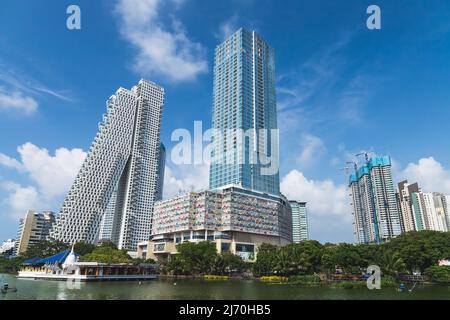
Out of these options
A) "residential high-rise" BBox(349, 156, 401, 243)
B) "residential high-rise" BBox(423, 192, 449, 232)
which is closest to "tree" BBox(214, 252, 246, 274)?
"residential high-rise" BBox(349, 156, 401, 243)

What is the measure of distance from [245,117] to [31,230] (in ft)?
463

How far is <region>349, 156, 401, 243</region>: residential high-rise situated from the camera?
474 ft

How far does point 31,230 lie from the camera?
191500 millimetres

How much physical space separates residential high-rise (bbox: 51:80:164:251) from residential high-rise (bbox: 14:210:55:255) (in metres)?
42.0

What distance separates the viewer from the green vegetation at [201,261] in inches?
3634

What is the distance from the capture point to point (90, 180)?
163 meters

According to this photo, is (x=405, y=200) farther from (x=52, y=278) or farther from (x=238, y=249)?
(x=52, y=278)

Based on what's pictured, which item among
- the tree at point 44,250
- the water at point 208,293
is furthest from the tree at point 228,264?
the tree at point 44,250

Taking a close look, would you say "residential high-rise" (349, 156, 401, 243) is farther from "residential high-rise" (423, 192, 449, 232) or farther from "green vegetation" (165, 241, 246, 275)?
"green vegetation" (165, 241, 246, 275)

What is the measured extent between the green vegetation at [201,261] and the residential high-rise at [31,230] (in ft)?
410

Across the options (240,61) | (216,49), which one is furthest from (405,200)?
(216,49)

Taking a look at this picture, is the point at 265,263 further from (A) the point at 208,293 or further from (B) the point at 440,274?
(A) the point at 208,293

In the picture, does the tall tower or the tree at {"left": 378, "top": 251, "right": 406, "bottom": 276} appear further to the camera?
the tall tower
